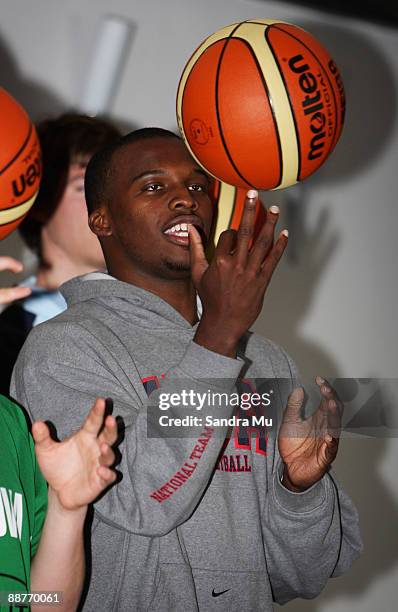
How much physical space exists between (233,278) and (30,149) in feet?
1.09

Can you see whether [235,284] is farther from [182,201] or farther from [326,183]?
[326,183]

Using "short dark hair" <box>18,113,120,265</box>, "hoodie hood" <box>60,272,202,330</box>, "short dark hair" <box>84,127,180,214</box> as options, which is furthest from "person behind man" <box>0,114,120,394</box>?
"hoodie hood" <box>60,272,202,330</box>

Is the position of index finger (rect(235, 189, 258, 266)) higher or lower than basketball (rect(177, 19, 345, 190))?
lower

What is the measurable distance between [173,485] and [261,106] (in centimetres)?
53

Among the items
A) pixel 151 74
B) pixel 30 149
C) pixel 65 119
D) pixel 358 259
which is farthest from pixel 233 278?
pixel 358 259

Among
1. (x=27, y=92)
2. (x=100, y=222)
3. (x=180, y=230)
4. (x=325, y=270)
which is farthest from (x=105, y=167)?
(x=325, y=270)

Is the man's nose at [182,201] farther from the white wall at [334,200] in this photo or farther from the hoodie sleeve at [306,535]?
the white wall at [334,200]

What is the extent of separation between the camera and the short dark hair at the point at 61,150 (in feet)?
5.94

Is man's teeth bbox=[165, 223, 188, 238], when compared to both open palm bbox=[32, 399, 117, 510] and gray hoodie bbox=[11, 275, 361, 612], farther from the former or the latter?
open palm bbox=[32, 399, 117, 510]

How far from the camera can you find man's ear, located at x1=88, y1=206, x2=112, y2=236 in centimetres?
125

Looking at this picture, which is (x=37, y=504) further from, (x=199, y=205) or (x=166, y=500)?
(x=199, y=205)

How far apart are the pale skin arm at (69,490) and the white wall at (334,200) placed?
5.51 feet

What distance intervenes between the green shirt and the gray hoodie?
0.05 m

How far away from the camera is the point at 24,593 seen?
0.93 meters
